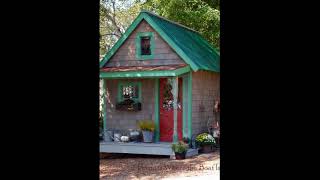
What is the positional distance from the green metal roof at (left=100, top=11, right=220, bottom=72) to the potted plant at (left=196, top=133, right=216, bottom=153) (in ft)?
7.14

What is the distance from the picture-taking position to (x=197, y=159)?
479 inches

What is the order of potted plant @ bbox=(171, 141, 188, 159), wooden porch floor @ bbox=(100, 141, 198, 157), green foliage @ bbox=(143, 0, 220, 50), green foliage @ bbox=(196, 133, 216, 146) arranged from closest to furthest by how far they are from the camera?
1. potted plant @ bbox=(171, 141, 188, 159)
2. wooden porch floor @ bbox=(100, 141, 198, 157)
3. green foliage @ bbox=(196, 133, 216, 146)
4. green foliage @ bbox=(143, 0, 220, 50)

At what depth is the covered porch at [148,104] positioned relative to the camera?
13.0 m

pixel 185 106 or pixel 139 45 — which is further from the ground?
pixel 139 45

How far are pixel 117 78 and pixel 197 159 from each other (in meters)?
4.16

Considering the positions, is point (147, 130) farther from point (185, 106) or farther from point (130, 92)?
point (130, 92)

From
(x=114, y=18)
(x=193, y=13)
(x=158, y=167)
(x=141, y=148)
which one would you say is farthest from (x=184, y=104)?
(x=114, y=18)

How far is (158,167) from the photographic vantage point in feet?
36.1

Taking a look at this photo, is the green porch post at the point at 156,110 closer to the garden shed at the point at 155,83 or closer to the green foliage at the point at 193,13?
the garden shed at the point at 155,83

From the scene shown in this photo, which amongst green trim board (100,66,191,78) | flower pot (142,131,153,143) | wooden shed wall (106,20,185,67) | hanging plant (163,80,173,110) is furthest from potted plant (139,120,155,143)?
wooden shed wall (106,20,185,67)

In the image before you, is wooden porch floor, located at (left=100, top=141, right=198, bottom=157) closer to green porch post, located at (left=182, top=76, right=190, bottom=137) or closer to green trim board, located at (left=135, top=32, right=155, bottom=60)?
green porch post, located at (left=182, top=76, right=190, bottom=137)

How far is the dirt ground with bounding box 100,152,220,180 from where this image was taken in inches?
Answer: 380

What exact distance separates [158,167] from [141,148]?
2.03 m
